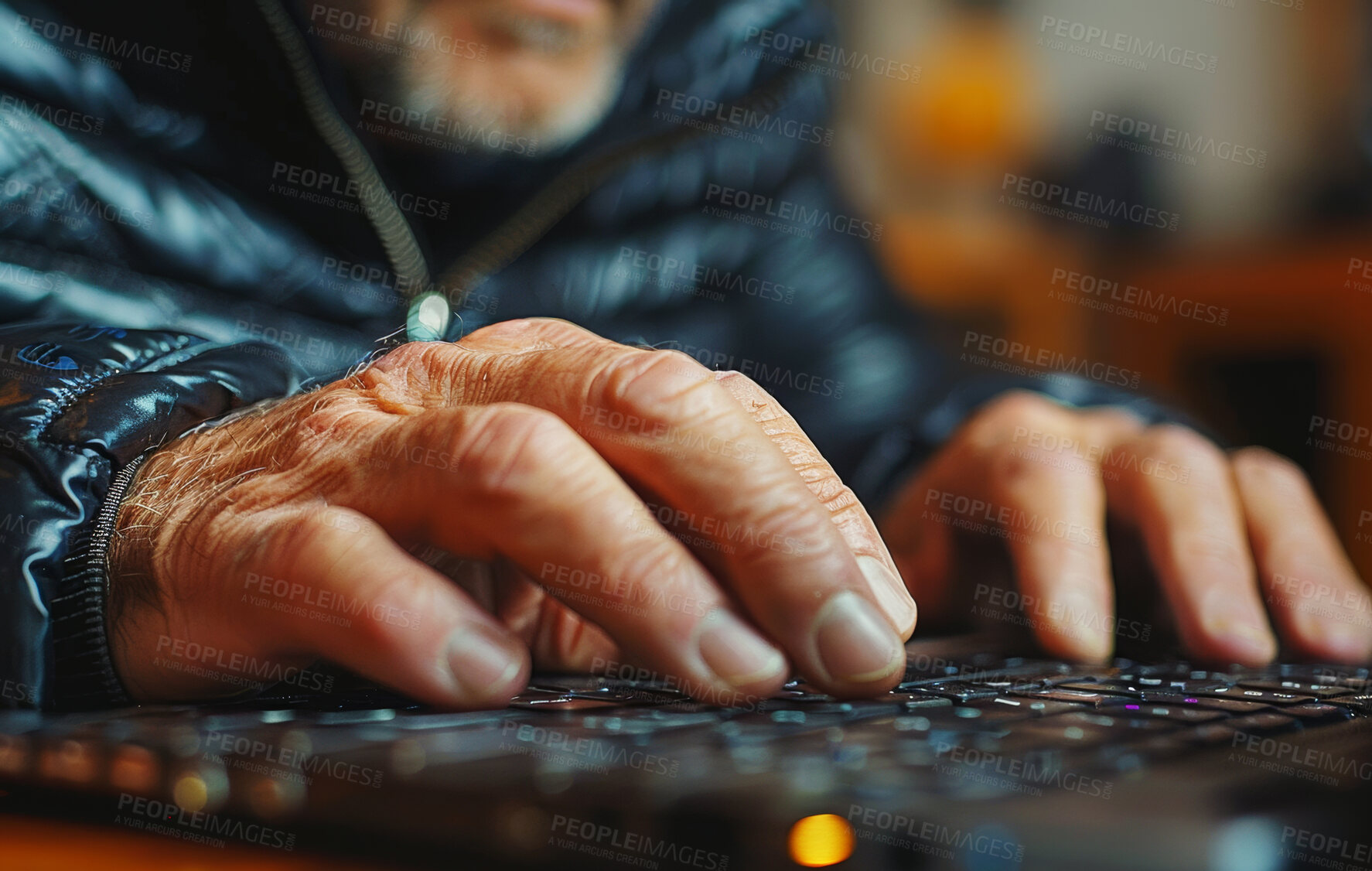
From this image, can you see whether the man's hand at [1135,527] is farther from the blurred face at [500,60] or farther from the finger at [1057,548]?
the blurred face at [500,60]

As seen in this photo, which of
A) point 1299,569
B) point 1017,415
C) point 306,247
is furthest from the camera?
point 306,247

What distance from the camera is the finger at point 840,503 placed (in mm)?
462

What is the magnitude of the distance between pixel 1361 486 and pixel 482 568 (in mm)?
2484

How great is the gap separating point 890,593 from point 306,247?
740mm

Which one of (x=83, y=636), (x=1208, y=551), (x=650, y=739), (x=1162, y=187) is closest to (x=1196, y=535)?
(x=1208, y=551)

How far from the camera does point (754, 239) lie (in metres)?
1.34

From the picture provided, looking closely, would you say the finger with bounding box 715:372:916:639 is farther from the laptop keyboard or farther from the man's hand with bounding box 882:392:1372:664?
the man's hand with bounding box 882:392:1372:664

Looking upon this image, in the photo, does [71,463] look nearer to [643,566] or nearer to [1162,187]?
[643,566]

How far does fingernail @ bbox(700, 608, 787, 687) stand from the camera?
0.36 metres

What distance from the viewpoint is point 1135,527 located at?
77 centimetres

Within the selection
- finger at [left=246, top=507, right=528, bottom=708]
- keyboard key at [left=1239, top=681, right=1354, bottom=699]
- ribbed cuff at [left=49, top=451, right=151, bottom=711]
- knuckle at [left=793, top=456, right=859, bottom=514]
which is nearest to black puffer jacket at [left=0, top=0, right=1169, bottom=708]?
ribbed cuff at [left=49, top=451, right=151, bottom=711]

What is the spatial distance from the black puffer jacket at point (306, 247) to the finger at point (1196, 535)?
15 cm

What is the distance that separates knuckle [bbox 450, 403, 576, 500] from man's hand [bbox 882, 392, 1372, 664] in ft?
1.29

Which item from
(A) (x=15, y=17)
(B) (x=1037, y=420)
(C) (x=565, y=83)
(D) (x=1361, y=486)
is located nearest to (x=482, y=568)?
(B) (x=1037, y=420)
